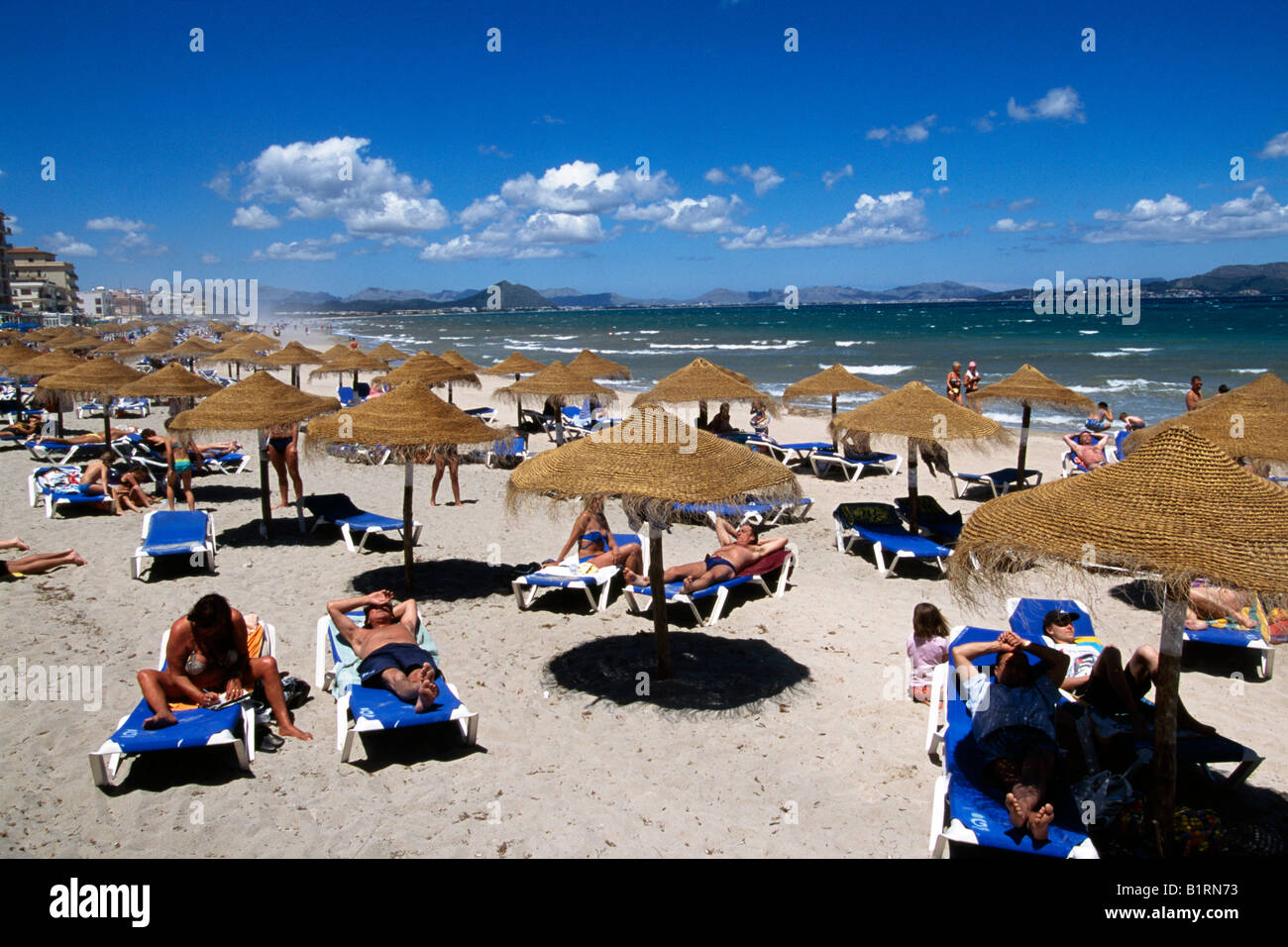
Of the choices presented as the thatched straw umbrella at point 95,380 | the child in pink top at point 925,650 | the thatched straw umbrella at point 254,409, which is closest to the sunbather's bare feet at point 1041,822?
the child in pink top at point 925,650

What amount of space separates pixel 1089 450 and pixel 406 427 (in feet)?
34.6

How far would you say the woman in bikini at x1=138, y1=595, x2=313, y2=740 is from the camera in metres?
4.40

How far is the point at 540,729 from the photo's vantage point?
4832 millimetres

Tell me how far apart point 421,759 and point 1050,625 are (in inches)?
151

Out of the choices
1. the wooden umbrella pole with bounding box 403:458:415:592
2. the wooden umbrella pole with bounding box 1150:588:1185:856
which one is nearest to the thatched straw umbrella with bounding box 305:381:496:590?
the wooden umbrella pole with bounding box 403:458:415:592

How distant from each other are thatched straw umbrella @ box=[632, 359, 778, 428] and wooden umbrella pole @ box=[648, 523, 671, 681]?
6.91 meters

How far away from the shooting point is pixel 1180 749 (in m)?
3.96

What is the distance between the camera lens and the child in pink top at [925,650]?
518 centimetres

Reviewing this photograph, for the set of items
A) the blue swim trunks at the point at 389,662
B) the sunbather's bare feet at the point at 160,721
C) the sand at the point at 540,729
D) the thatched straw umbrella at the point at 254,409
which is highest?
the thatched straw umbrella at the point at 254,409

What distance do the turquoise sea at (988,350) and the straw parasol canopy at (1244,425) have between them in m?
12.7

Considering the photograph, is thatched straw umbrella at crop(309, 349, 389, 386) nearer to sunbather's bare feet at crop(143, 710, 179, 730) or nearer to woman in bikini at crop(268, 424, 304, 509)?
woman in bikini at crop(268, 424, 304, 509)

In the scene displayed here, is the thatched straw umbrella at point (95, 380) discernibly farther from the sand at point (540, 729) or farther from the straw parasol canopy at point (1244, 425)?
the straw parasol canopy at point (1244, 425)

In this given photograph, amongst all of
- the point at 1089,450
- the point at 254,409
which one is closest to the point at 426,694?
the point at 254,409
